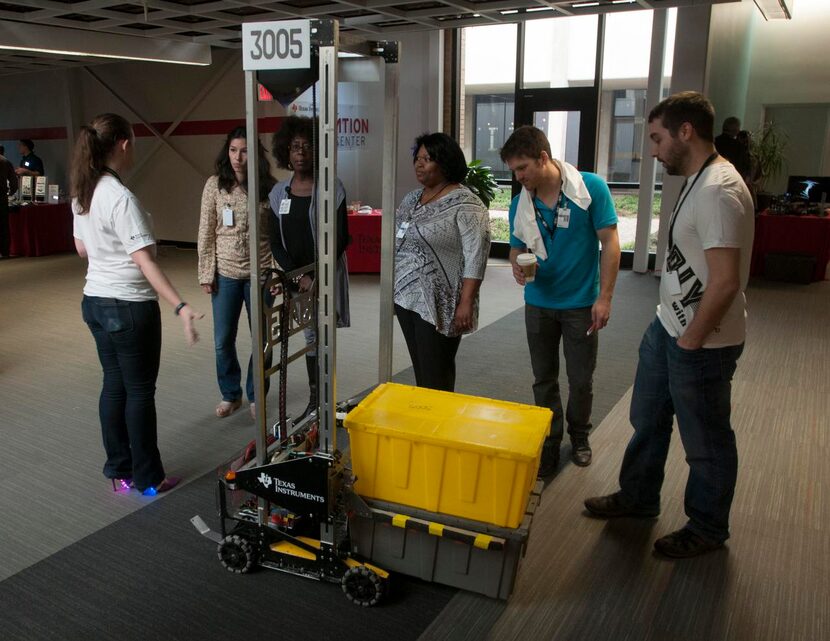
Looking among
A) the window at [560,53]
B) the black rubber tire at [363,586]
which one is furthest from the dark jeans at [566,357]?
the window at [560,53]

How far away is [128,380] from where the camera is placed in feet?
8.21

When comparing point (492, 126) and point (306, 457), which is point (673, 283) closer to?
point (306, 457)

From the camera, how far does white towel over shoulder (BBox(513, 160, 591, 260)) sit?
259 centimetres

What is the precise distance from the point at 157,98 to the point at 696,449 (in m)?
9.60

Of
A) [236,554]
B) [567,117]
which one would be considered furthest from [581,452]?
[567,117]

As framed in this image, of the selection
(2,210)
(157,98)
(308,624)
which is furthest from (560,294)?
(157,98)

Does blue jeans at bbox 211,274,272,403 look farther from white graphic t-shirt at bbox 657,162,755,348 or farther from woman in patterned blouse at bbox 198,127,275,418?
white graphic t-shirt at bbox 657,162,755,348

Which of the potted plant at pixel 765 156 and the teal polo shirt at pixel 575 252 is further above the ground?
the potted plant at pixel 765 156

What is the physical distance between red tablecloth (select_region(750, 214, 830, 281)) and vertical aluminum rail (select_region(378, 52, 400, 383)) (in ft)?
20.8

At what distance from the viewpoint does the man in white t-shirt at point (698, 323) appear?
1903mm

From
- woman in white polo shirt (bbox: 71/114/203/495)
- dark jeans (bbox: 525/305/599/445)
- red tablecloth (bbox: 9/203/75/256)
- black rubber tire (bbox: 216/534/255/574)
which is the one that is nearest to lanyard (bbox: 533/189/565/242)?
dark jeans (bbox: 525/305/599/445)

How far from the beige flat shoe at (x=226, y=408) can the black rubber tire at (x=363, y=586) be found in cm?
171

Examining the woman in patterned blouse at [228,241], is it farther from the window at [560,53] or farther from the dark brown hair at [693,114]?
the window at [560,53]

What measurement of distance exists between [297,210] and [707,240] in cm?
174
